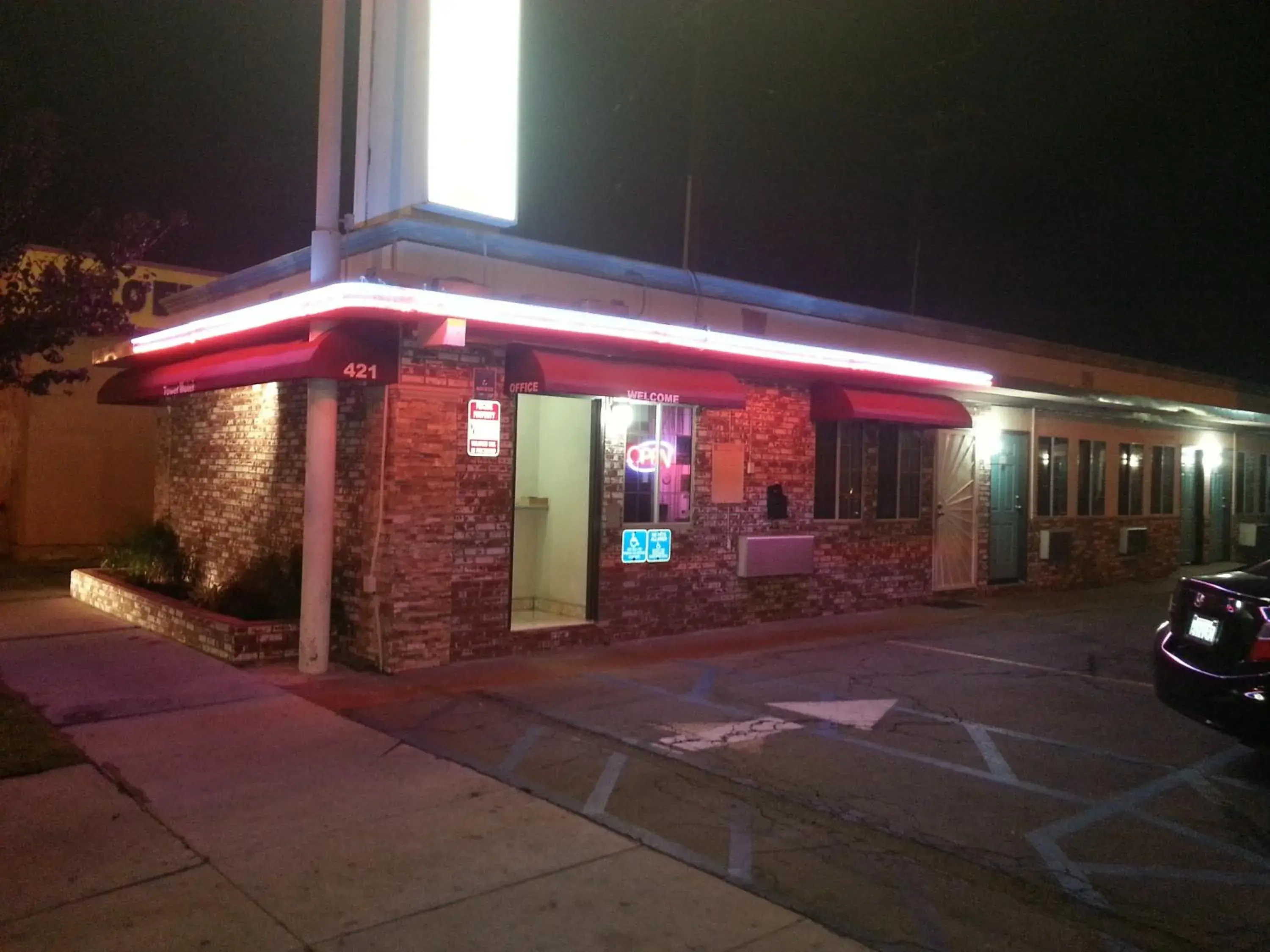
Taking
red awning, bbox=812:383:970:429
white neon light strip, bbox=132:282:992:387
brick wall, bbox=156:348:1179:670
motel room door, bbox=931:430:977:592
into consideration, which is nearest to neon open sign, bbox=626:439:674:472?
brick wall, bbox=156:348:1179:670

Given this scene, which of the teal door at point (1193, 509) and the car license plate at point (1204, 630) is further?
the teal door at point (1193, 509)

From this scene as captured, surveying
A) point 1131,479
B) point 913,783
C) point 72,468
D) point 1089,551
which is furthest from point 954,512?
point 72,468

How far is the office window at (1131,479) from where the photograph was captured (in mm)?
18609

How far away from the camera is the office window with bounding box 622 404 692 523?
11.2 meters

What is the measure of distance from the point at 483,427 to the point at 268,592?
2750 millimetres

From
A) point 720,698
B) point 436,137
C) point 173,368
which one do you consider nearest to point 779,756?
point 720,698

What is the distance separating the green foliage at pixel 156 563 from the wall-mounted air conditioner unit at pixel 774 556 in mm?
6530

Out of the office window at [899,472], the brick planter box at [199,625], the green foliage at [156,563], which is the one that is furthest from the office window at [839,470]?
the green foliage at [156,563]

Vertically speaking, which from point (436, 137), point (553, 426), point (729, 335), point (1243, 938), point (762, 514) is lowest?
point (1243, 938)

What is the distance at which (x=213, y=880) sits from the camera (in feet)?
16.2

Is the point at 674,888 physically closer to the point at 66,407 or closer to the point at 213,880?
the point at 213,880

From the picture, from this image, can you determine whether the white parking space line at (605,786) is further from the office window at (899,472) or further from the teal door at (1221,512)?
the teal door at (1221,512)

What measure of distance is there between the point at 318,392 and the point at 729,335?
13.6 ft

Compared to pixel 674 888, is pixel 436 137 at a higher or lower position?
higher
